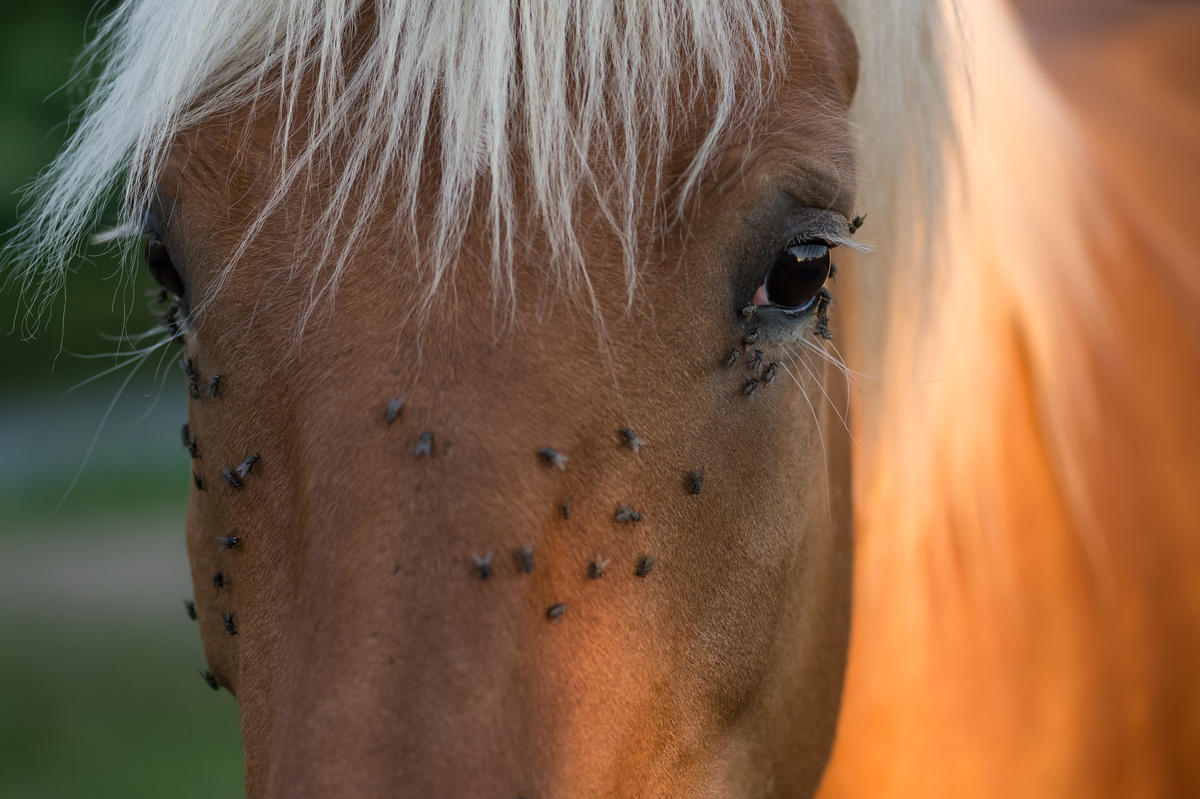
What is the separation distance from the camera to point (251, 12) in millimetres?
1212

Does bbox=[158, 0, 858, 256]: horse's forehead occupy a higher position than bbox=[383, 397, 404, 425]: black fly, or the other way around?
bbox=[158, 0, 858, 256]: horse's forehead

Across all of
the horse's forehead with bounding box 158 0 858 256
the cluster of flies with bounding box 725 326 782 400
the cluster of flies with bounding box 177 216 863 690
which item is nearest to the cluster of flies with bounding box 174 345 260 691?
the cluster of flies with bounding box 177 216 863 690

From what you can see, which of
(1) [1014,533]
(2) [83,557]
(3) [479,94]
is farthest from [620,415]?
(2) [83,557]

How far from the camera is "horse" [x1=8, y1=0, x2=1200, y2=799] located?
101 centimetres

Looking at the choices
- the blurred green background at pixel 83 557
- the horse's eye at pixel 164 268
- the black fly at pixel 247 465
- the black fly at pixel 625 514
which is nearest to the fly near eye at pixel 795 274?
the black fly at pixel 625 514

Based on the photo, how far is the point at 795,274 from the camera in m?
1.20

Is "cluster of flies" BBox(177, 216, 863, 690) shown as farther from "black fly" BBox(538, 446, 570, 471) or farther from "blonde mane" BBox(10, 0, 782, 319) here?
"blonde mane" BBox(10, 0, 782, 319)

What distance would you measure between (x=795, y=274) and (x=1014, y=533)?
0.76 metres

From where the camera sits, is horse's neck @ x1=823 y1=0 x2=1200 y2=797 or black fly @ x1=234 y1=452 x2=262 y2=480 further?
horse's neck @ x1=823 y1=0 x2=1200 y2=797

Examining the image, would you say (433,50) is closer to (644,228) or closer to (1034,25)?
(644,228)

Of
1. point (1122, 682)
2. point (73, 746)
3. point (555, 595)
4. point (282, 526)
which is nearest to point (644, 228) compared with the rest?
point (555, 595)

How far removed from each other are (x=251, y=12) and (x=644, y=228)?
0.60m

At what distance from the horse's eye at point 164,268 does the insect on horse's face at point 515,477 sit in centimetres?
12

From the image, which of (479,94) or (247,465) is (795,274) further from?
(247,465)
